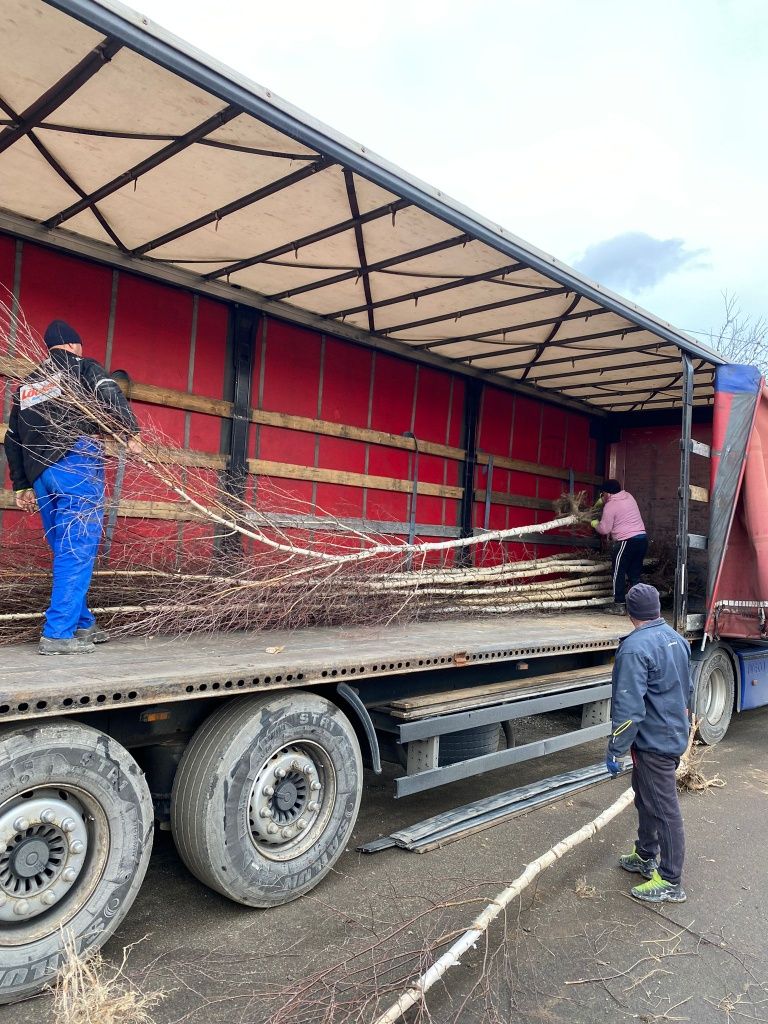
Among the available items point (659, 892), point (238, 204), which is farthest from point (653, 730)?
point (238, 204)

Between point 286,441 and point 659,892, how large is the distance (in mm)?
4403

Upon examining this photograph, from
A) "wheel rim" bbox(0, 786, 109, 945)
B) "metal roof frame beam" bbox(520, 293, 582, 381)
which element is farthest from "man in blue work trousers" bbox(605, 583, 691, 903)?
"metal roof frame beam" bbox(520, 293, 582, 381)

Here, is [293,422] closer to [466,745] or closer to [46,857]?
[466,745]

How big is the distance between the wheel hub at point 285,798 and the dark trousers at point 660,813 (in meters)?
1.64

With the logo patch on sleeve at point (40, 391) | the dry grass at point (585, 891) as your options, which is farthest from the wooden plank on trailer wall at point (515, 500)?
the logo patch on sleeve at point (40, 391)

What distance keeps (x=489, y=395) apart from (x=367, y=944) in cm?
648

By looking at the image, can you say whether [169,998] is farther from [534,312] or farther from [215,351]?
[534,312]

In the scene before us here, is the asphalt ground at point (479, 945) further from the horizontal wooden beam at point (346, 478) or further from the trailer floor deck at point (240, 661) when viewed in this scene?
the horizontal wooden beam at point (346, 478)

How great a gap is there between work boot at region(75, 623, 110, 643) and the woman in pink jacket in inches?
203

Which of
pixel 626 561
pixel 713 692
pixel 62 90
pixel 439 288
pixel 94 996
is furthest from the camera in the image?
pixel 626 561

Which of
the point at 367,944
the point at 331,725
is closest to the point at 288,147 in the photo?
the point at 331,725

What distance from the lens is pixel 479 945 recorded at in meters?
3.04

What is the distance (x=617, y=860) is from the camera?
160 inches

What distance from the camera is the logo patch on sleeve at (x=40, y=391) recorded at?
11.3 ft
